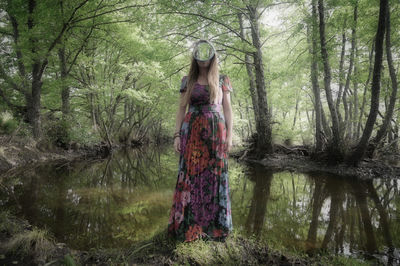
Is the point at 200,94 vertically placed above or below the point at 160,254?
above

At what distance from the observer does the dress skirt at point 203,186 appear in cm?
229

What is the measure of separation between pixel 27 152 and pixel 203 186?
898 centimetres

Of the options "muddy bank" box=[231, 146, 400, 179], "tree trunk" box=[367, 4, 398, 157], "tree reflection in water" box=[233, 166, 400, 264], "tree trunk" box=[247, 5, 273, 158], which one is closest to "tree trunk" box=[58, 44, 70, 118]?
"tree trunk" box=[247, 5, 273, 158]

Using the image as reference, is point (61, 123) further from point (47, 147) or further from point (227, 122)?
point (227, 122)

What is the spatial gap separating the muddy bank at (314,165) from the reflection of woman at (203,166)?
5953mm

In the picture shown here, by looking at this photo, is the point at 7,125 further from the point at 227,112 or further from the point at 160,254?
the point at 227,112

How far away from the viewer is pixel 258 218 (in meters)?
3.30

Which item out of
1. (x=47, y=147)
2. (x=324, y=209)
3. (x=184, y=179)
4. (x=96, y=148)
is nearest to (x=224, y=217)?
(x=184, y=179)

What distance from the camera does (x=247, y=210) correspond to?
143 inches

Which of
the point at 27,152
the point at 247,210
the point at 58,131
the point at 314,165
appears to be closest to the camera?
the point at 247,210

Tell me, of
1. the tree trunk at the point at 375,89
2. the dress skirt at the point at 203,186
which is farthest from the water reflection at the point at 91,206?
the tree trunk at the point at 375,89

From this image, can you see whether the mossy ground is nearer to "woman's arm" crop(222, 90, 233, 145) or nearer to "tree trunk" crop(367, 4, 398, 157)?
"woman's arm" crop(222, 90, 233, 145)

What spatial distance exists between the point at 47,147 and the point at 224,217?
34.0ft

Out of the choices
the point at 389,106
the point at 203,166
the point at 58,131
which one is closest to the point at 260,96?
the point at 389,106
